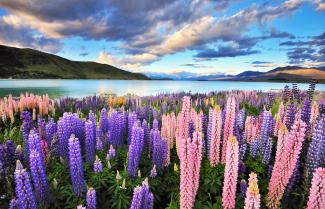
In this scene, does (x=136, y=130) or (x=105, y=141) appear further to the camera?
(x=105, y=141)

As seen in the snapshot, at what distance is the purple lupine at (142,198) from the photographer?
3.48 meters

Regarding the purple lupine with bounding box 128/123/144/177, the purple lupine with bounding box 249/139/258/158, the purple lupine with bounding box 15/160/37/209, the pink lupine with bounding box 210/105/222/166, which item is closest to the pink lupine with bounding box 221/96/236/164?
the pink lupine with bounding box 210/105/222/166

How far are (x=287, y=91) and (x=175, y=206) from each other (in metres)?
9.11

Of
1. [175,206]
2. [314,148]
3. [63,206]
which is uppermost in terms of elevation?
[314,148]

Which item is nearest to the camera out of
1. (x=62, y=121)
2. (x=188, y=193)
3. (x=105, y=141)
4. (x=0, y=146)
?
(x=188, y=193)

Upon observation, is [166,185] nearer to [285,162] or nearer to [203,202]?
[203,202]

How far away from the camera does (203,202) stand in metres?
4.11

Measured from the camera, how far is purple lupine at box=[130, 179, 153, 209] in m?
3.48

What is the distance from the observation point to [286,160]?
3328 mm

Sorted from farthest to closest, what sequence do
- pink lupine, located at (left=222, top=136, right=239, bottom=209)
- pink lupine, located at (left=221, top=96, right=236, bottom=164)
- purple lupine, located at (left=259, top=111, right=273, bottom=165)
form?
purple lupine, located at (left=259, top=111, right=273, bottom=165), pink lupine, located at (left=221, top=96, right=236, bottom=164), pink lupine, located at (left=222, top=136, right=239, bottom=209)

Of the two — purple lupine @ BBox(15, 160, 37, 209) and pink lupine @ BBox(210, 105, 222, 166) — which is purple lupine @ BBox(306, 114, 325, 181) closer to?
pink lupine @ BBox(210, 105, 222, 166)

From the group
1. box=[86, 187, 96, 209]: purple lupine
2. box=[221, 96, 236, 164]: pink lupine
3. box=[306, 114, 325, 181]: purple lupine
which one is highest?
box=[221, 96, 236, 164]: pink lupine

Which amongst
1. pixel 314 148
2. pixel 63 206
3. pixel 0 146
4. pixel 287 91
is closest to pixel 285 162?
pixel 314 148

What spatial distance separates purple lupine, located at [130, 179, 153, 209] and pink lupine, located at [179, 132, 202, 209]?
0.54 meters
